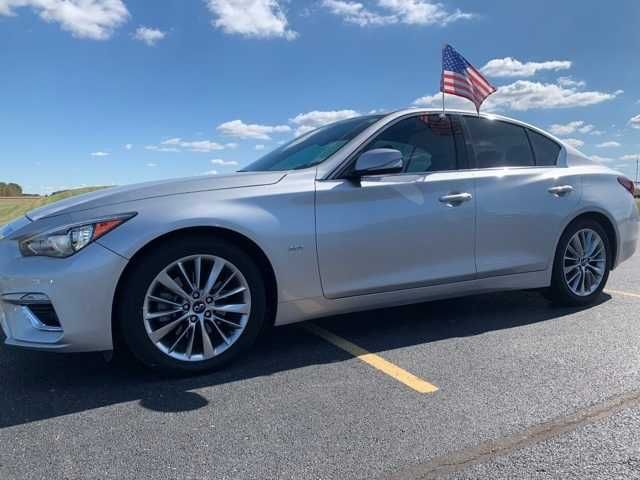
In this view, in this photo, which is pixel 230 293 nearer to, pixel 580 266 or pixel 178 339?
pixel 178 339

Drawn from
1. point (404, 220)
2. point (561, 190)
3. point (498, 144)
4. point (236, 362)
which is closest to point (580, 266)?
point (561, 190)

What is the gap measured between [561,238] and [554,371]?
1649 millimetres

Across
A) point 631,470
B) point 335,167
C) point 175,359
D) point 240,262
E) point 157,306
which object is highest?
point 335,167

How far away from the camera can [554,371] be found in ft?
10.2

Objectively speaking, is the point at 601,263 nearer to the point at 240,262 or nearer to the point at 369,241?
the point at 369,241

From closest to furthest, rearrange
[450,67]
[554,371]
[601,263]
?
[554,371]
[601,263]
[450,67]

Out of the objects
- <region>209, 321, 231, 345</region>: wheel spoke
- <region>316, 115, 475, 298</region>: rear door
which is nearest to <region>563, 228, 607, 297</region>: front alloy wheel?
<region>316, 115, 475, 298</region>: rear door

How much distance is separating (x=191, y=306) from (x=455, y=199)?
196 centimetres

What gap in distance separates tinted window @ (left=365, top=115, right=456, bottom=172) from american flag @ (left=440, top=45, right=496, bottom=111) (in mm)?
1117

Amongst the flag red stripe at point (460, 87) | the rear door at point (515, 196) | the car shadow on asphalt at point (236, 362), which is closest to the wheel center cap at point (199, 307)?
the car shadow on asphalt at point (236, 362)

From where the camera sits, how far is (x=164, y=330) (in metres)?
3.02

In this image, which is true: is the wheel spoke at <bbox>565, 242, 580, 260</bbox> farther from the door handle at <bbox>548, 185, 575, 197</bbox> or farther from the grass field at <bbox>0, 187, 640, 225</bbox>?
the grass field at <bbox>0, 187, 640, 225</bbox>

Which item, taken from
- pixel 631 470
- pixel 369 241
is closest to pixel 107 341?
pixel 369 241

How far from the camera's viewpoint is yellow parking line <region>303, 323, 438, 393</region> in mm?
2920
